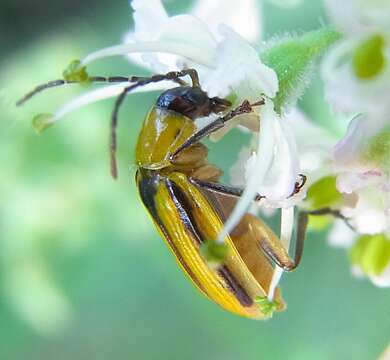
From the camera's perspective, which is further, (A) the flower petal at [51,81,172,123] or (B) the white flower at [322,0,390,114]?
(A) the flower petal at [51,81,172,123]

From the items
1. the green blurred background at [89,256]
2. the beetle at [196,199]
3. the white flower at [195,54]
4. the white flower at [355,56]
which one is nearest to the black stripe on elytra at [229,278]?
the beetle at [196,199]

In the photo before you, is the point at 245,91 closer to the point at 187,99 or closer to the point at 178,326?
the point at 187,99

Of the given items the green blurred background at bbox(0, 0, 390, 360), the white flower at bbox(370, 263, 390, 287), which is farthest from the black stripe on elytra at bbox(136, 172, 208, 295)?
the green blurred background at bbox(0, 0, 390, 360)

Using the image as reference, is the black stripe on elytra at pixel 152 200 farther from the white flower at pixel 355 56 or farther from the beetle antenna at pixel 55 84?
the white flower at pixel 355 56

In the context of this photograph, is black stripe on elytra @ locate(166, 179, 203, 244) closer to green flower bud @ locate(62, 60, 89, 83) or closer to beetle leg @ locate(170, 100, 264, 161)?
beetle leg @ locate(170, 100, 264, 161)

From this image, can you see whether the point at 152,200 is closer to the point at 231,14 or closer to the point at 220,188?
the point at 220,188

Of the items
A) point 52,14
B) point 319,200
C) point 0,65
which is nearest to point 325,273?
point 319,200

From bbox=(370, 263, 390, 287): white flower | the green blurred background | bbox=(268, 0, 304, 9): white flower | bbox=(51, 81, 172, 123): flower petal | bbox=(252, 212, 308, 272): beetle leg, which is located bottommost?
the green blurred background

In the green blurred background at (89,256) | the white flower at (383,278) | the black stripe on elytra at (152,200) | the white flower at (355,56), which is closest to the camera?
the white flower at (355,56)
